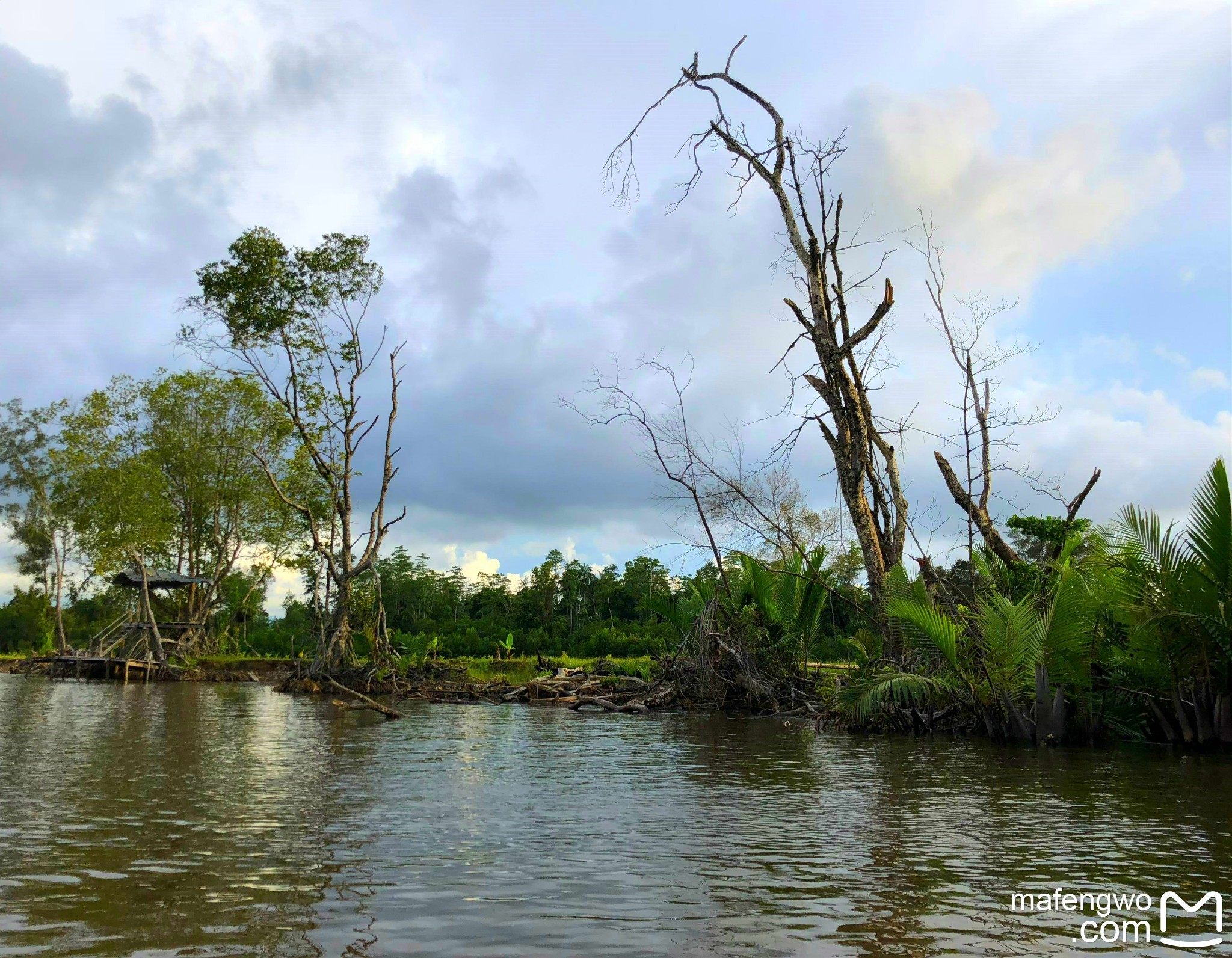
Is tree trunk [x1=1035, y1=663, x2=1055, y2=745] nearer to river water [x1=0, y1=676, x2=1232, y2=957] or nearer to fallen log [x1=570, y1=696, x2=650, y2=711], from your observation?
river water [x1=0, y1=676, x2=1232, y2=957]

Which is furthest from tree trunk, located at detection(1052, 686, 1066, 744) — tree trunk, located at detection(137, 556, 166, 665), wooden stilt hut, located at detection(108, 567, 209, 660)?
tree trunk, located at detection(137, 556, 166, 665)

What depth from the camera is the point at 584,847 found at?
487 cm

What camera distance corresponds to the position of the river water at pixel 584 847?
3277 mm

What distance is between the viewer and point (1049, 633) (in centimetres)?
994

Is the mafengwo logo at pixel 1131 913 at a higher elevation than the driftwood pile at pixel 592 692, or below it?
higher

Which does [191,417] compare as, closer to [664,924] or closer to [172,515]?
[172,515]

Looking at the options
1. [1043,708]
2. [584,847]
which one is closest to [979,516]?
[1043,708]

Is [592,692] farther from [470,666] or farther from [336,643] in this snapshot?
[336,643]

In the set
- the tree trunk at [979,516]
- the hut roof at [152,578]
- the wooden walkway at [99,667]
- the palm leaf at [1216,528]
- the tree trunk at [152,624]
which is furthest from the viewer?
the hut roof at [152,578]

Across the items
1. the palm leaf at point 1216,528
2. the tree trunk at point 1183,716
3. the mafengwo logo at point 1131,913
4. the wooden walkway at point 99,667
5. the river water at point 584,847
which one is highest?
the palm leaf at point 1216,528

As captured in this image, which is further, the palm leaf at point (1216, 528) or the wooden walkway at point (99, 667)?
the wooden walkway at point (99, 667)

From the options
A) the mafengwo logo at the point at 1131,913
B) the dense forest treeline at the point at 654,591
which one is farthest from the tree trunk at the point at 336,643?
the mafengwo logo at the point at 1131,913

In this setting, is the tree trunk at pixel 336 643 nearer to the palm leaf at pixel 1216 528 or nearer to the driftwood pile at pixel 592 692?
the driftwood pile at pixel 592 692

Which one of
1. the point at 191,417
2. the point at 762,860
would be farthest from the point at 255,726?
the point at 191,417
